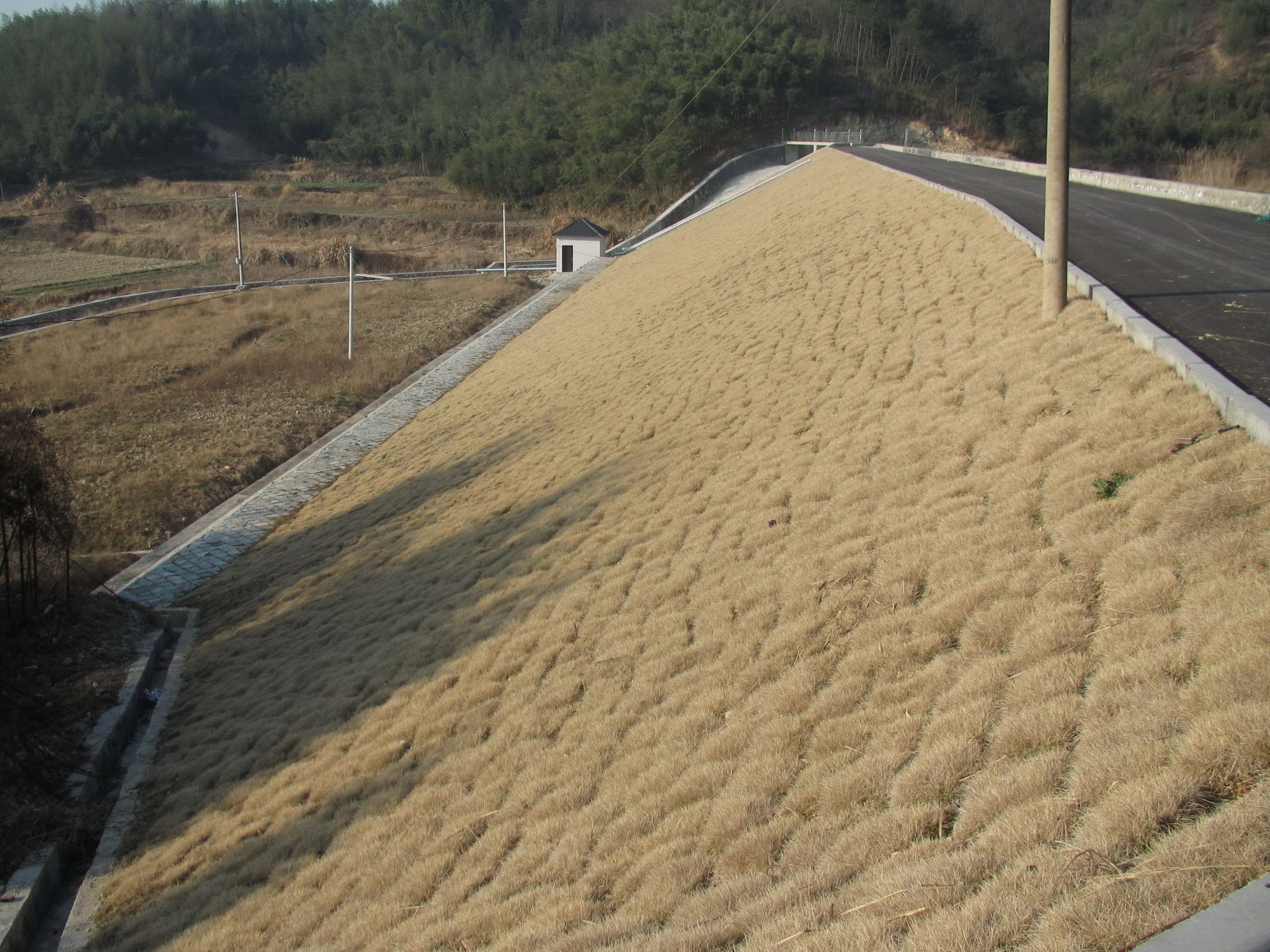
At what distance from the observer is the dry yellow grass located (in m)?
3.57

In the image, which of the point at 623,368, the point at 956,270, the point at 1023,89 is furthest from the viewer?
the point at 1023,89

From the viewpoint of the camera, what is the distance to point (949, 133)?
51.5 metres

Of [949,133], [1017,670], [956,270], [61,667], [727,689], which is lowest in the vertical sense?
[61,667]

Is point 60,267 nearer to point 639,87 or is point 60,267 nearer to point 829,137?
point 639,87

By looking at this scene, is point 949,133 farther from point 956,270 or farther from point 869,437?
point 869,437

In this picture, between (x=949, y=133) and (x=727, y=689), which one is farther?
(x=949, y=133)

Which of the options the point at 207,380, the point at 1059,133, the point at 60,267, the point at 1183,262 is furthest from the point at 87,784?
the point at 60,267

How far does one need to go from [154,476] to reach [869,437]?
12.8 m

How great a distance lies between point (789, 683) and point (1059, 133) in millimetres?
5122

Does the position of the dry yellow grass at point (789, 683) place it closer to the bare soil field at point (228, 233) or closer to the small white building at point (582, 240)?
the small white building at point (582, 240)

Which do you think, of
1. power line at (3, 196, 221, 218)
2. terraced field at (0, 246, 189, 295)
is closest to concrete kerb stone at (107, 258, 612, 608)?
terraced field at (0, 246, 189, 295)

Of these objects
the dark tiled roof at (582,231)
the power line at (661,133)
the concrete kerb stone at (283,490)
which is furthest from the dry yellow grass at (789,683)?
the power line at (661,133)

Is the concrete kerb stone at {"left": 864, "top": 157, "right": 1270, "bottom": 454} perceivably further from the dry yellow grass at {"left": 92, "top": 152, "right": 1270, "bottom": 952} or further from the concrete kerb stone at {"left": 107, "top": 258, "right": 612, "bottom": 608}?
the concrete kerb stone at {"left": 107, "top": 258, "right": 612, "bottom": 608}

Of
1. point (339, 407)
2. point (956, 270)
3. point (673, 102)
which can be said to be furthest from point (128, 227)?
point (956, 270)
